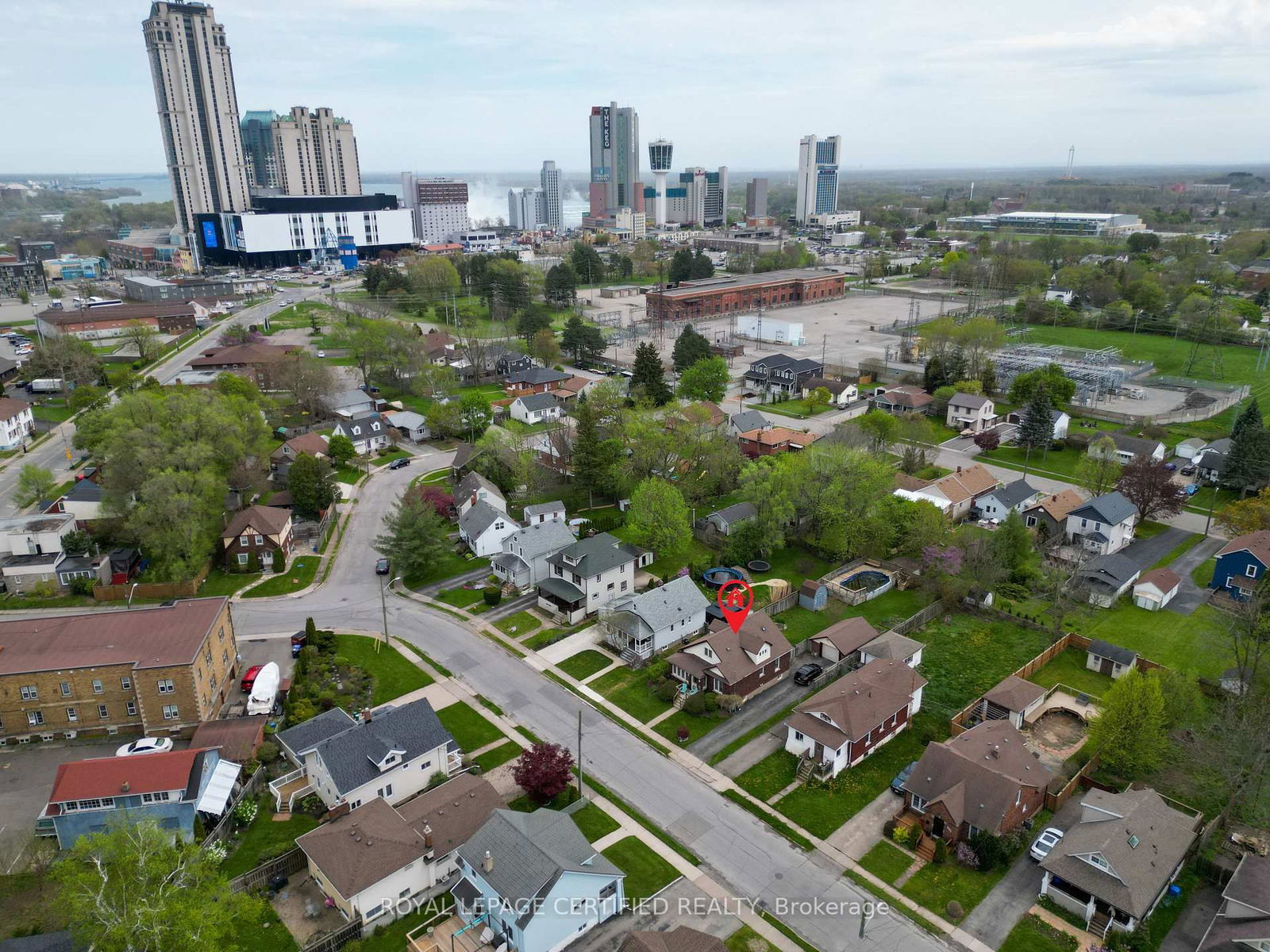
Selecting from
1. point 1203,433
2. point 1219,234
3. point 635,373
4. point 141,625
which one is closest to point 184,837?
point 141,625

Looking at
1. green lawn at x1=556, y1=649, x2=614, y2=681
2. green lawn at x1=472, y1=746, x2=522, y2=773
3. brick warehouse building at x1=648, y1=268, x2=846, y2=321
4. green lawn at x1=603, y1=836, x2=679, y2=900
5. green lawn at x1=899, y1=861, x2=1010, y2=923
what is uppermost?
brick warehouse building at x1=648, y1=268, x2=846, y2=321

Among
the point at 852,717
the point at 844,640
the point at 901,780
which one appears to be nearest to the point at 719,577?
the point at 844,640

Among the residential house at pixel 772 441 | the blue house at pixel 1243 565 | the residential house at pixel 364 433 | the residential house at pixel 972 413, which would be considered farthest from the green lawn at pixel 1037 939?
the residential house at pixel 364 433

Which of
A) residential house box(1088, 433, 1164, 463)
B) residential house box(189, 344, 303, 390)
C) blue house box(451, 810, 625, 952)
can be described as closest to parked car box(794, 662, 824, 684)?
blue house box(451, 810, 625, 952)

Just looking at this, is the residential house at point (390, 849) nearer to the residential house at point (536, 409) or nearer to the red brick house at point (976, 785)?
the red brick house at point (976, 785)

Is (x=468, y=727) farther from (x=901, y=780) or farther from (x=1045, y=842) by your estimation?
(x=1045, y=842)

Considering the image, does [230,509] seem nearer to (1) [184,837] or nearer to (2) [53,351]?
(1) [184,837]

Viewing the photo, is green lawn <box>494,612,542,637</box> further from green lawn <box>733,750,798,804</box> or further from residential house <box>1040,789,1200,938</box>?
residential house <box>1040,789,1200,938</box>
